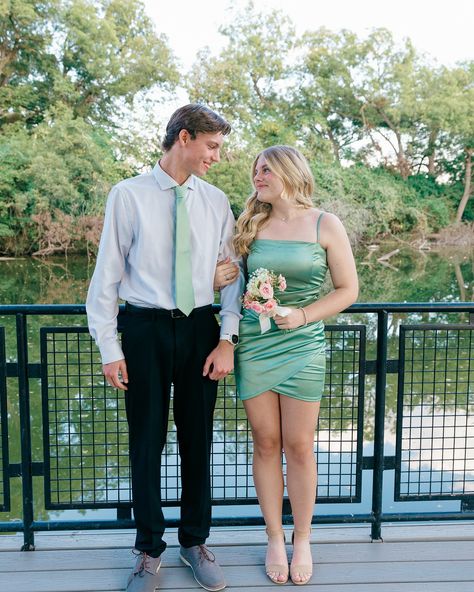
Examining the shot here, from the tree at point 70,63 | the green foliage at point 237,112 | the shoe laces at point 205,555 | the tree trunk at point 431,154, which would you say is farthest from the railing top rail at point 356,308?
the tree trunk at point 431,154

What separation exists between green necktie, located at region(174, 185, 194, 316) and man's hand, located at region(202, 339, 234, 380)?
178 mm

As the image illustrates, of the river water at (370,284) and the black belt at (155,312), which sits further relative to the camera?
the river water at (370,284)

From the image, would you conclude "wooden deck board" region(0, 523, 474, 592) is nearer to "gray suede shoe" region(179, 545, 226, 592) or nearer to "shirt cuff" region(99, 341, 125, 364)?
"gray suede shoe" region(179, 545, 226, 592)

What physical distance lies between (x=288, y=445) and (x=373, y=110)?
92.6 ft

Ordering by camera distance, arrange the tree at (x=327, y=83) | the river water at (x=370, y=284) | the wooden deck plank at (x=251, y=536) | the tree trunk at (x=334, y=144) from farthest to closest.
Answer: the tree trunk at (x=334, y=144) → the tree at (x=327, y=83) → the river water at (x=370, y=284) → the wooden deck plank at (x=251, y=536)

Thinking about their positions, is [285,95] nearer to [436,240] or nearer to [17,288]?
[436,240]

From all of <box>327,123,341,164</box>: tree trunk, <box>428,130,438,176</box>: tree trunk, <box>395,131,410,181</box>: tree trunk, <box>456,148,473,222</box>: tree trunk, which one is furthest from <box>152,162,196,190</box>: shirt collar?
<box>456,148,473,222</box>: tree trunk

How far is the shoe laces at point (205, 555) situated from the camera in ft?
7.86

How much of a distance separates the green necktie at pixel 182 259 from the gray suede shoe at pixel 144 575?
898mm

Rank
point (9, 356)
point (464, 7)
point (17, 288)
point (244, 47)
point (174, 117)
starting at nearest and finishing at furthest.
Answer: point (174, 117) → point (9, 356) → point (17, 288) → point (244, 47) → point (464, 7)

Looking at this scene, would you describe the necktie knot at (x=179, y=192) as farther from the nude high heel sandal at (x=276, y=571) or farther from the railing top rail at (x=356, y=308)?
the nude high heel sandal at (x=276, y=571)

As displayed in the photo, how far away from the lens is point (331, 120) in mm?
29016

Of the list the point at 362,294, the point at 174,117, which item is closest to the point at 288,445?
the point at 174,117

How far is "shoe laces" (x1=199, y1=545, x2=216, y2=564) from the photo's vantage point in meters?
2.40
